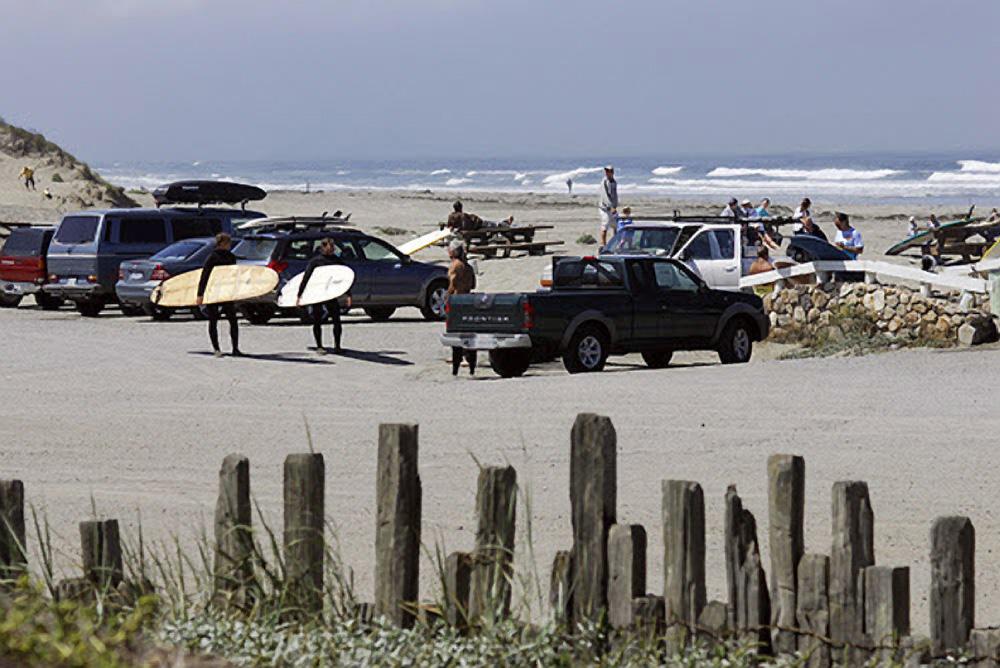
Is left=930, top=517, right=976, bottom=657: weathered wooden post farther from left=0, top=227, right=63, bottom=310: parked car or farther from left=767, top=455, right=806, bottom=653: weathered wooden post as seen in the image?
left=0, top=227, right=63, bottom=310: parked car

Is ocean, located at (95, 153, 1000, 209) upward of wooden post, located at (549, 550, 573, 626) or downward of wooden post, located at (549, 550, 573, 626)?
downward

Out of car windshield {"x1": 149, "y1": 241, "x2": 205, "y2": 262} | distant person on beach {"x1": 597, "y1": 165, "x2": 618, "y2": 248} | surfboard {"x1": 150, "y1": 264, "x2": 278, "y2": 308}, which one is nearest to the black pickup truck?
surfboard {"x1": 150, "y1": 264, "x2": 278, "y2": 308}

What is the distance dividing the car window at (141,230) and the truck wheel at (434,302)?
6004mm

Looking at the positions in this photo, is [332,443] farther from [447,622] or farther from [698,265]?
[698,265]

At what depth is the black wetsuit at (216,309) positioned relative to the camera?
76.2 ft

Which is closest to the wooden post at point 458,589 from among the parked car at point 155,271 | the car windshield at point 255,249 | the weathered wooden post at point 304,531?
the weathered wooden post at point 304,531

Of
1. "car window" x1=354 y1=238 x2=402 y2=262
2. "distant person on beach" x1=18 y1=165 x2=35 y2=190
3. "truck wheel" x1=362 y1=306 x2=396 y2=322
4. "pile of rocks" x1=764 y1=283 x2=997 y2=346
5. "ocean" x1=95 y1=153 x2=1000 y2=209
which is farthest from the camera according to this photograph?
"ocean" x1=95 y1=153 x2=1000 y2=209

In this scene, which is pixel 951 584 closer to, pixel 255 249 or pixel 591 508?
pixel 591 508

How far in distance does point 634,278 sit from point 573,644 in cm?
1599

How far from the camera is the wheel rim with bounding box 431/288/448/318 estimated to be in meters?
29.8

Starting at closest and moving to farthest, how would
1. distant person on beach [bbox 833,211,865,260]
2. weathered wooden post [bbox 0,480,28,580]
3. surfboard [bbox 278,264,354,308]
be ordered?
weathered wooden post [bbox 0,480,28,580], surfboard [bbox 278,264,354,308], distant person on beach [bbox 833,211,865,260]

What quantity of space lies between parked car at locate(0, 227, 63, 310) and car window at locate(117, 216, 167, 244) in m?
1.49

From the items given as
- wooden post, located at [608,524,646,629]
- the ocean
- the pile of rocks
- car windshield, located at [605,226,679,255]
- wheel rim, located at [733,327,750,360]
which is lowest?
the ocean

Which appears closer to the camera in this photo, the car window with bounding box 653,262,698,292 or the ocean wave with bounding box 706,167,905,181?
the car window with bounding box 653,262,698,292
